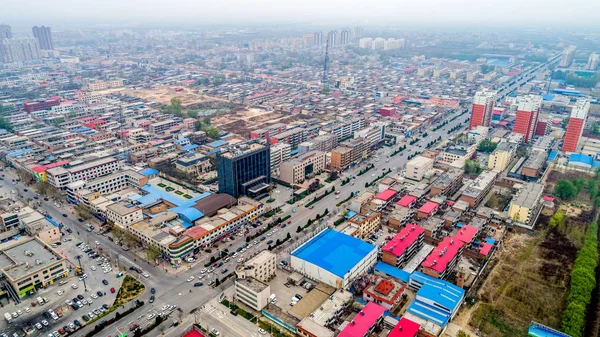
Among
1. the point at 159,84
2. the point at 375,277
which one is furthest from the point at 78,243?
the point at 159,84

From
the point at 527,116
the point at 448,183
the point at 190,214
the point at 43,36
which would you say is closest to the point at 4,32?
the point at 43,36

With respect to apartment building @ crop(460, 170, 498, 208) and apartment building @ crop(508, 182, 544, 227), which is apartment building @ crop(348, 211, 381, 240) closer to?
apartment building @ crop(460, 170, 498, 208)

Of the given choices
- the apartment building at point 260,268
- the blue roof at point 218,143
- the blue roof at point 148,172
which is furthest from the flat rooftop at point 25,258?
the blue roof at point 218,143

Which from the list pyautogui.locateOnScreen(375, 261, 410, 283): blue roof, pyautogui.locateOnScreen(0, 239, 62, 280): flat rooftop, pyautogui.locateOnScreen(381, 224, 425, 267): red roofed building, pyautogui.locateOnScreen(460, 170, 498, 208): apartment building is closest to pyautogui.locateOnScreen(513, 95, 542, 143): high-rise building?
pyautogui.locateOnScreen(460, 170, 498, 208): apartment building

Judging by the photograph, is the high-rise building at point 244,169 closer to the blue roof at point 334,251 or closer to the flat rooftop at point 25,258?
the blue roof at point 334,251

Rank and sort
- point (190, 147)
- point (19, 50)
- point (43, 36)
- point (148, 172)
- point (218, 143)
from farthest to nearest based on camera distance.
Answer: point (43, 36), point (19, 50), point (218, 143), point (190, 147), point (148, 172)

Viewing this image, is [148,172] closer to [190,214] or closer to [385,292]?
[190,214]
